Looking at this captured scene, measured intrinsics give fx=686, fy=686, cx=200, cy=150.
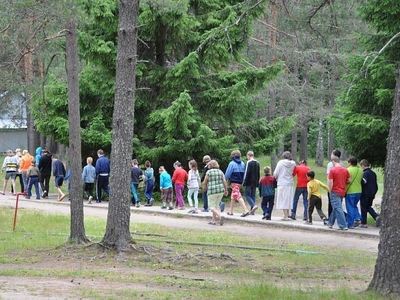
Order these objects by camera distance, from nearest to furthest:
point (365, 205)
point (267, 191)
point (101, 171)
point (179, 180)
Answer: point (365, 205), point (267, 191), point (179, 180), point (101, 171)

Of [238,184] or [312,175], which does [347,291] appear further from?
[238,184]

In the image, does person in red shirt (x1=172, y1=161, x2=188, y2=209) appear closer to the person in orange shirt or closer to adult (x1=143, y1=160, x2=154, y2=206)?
adult (x1=143, y1=160, x2=154, y2=206)

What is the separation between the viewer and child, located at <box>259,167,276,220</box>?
63.7 ft

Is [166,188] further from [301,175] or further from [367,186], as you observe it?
[367,186]

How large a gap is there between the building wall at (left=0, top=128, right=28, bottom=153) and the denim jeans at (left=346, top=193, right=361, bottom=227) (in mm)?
49758

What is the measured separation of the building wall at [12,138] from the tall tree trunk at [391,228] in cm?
5806

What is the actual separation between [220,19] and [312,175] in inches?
465

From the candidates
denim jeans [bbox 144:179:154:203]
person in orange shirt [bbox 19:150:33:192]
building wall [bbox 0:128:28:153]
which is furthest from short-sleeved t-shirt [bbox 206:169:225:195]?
building wall [bbox 0:128:28:153]

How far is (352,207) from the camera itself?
18.0 m

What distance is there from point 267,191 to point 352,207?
2.58 m

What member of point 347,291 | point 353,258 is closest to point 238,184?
point 353,258

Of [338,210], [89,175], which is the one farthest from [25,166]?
[338,210]

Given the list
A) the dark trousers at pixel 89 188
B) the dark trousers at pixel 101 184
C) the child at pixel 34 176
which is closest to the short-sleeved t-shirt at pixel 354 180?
the dark trousers at pixel 101 184

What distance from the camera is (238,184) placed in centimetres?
2062
